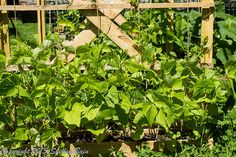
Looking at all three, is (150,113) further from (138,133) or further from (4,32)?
(4,32)

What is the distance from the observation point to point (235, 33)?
20.9 feet

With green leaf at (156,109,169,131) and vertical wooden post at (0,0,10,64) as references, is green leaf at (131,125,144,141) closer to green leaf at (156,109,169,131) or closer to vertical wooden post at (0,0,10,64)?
green leaf at (156,109,169,131)

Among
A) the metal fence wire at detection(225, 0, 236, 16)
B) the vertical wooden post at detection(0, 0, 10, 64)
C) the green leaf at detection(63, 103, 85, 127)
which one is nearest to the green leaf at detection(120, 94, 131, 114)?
the green leaf at detection(63, 103, 85, 127)

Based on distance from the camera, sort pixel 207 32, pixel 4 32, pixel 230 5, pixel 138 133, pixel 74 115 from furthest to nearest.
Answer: pixel 230 5
pixel 4 32
pixel 207 32
pixel 138 133
pixel 74 115

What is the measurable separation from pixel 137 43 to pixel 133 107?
0.62 m

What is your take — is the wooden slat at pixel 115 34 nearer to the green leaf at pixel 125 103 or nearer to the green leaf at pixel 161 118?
the green leaf at pixel 125 103

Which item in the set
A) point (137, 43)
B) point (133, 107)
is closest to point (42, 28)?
point (137, 43)

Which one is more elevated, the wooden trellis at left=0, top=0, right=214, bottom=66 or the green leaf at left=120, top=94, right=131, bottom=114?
the wooden trellis at left=0, top=0, right=214, bottom=66

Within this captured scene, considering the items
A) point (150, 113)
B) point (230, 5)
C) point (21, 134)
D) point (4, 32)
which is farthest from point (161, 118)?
point (230, 5)

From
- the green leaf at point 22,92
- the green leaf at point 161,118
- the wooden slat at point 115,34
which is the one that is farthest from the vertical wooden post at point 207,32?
the green leaf at point 22,92

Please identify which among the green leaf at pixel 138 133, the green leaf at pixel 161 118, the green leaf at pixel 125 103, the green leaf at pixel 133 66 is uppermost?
the green leaf at pixel 133 66

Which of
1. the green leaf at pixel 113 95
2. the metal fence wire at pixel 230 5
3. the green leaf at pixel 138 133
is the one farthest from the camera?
the metal fence wire at pixel 230 5

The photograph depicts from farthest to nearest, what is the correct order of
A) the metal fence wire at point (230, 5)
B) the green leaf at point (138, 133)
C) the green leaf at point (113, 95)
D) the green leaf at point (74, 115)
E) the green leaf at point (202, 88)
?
the metal fence wire at point (230, 5) < the green leaf at point (138, 133) < the green leaf at point (202, 88) < the green leaf at point (113, 95) < the green leaf at point (74, 115)

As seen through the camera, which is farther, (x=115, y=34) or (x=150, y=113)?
(x=115, y=34)
